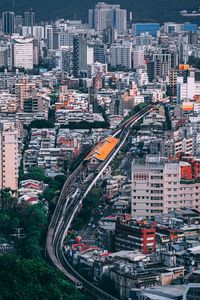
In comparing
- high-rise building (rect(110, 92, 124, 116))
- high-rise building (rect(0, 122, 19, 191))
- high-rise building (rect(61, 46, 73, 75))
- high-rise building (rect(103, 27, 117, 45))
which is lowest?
high-rise building (rect(0, 122, 19, 191))

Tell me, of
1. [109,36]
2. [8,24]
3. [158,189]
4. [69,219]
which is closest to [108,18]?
[8,24]

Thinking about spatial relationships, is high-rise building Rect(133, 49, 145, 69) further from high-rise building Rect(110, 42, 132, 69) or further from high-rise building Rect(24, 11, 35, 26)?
high-rise building Rect(24, 11, 35, 26)

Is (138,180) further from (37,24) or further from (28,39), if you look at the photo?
(37,24)

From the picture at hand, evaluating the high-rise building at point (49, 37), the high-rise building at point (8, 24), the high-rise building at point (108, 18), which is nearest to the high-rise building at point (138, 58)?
the high-rise building at point (49, 37)

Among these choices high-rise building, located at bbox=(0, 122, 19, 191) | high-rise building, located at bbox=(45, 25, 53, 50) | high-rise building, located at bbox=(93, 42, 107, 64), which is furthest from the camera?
high-rise building, located at bbox=(45, 25, 53, 50)

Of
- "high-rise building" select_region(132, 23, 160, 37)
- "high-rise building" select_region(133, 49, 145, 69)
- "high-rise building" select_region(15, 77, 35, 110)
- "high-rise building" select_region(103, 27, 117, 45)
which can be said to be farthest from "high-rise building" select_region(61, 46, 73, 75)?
"high-rise building" select_region(132, 23, 160, 37)

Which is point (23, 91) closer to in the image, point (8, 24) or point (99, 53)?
point (99, 53)
